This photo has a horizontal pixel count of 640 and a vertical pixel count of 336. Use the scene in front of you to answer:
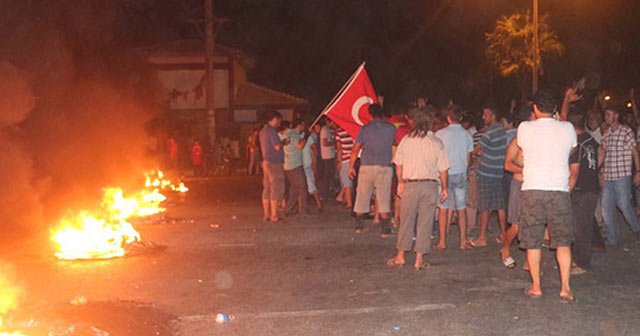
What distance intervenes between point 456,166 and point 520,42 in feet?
88.6

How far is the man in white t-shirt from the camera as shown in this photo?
7.82 metres

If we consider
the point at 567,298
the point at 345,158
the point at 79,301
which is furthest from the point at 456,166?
the point at 79,301

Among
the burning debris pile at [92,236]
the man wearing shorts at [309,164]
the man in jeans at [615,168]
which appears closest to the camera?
the burning debris pile at [92,236]

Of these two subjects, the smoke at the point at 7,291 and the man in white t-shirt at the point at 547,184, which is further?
the man in white t-shirt at the point at 547,184

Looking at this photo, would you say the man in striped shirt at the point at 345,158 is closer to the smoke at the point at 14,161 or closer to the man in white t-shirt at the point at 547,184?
the smoke at the point at 14,161

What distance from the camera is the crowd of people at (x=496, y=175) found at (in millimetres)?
7891

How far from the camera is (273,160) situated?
46.2 feet

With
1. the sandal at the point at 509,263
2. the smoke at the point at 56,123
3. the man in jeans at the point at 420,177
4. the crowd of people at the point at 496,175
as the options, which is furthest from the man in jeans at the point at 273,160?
the sandal at the point at 509,263

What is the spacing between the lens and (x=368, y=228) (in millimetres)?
12992

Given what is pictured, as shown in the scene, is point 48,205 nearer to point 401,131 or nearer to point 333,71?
point 401,131

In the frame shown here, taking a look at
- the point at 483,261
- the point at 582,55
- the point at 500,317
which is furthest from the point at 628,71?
the point at 500,317

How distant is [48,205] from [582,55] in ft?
91.5

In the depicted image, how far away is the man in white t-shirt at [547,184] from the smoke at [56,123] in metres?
6.60

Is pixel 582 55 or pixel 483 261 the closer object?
pixel 483 261
